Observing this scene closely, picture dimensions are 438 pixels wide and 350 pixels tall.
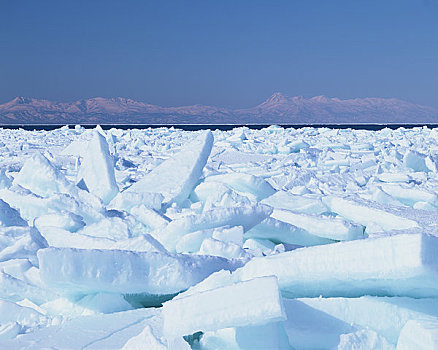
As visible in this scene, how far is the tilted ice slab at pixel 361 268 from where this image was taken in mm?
1390

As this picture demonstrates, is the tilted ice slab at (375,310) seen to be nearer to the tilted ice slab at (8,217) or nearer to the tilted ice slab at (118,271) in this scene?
the tilted ice slab at (118,271)

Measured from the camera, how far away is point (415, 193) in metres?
4.02

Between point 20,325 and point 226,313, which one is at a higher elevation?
point 226,313

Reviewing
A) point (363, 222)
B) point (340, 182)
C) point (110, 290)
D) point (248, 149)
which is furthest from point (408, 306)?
point (248, 149)

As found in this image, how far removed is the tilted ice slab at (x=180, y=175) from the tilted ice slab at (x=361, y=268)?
195cm

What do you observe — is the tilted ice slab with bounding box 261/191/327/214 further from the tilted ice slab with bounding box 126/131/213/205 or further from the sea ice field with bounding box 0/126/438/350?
the tilted ice slab with bounding box 126/131/213/205

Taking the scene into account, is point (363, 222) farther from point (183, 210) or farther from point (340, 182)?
point (340, 182)

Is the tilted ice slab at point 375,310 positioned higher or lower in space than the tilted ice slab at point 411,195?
higher

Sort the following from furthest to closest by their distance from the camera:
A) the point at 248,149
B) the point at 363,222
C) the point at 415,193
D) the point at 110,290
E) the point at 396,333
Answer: the point at 248,149 < the point at 415,193 < the point at 363,222 < the point at 110,290 < the point at 396,333

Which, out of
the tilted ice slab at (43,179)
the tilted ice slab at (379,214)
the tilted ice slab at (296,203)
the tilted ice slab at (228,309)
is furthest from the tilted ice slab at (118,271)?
the tilted ice slab at (43,179)

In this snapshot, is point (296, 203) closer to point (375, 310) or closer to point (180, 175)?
point (180, 175)

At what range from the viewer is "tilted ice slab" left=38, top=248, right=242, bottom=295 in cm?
173

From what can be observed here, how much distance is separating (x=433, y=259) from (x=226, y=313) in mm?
527

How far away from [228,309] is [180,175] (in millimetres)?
2449
